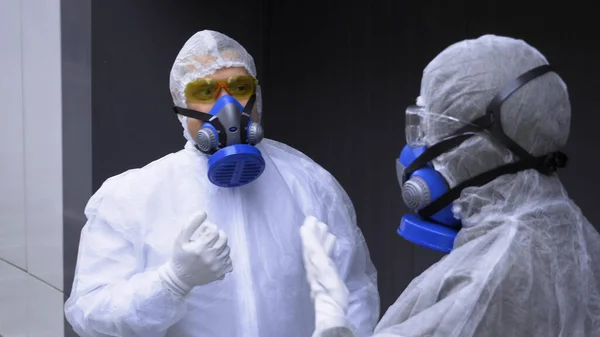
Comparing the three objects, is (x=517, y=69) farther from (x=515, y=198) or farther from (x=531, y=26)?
(x=531, y=26)

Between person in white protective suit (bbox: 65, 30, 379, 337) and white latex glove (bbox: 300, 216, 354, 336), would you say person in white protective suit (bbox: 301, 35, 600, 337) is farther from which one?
person in white protective suit (bbox: 65, 30, 379, 337)

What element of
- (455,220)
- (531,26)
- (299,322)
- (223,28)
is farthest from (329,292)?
(223,28)

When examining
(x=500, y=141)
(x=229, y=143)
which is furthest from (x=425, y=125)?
(x=229, y=143)

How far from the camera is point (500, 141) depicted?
152 cm

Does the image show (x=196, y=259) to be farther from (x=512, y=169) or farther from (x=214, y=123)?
(x=512, y=169)

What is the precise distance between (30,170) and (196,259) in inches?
115

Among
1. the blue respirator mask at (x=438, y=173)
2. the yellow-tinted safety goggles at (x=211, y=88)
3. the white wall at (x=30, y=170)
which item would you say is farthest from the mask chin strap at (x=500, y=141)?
the white wall at (x=30, y=170)

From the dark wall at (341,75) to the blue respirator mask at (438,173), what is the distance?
5.69ft

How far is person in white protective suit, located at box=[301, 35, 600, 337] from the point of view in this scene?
1.44 metres

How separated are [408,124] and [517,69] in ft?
0.98

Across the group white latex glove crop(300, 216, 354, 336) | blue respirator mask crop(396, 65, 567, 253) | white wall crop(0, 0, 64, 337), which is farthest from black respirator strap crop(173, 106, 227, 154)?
white wall crop(0, 0, 64, 337)

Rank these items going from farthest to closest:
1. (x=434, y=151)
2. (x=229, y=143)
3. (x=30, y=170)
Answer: (x=30, y=170)
(x=229, y=143)
(x=434, y=151)

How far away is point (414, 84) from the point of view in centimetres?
391

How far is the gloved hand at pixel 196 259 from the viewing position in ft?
6.90
